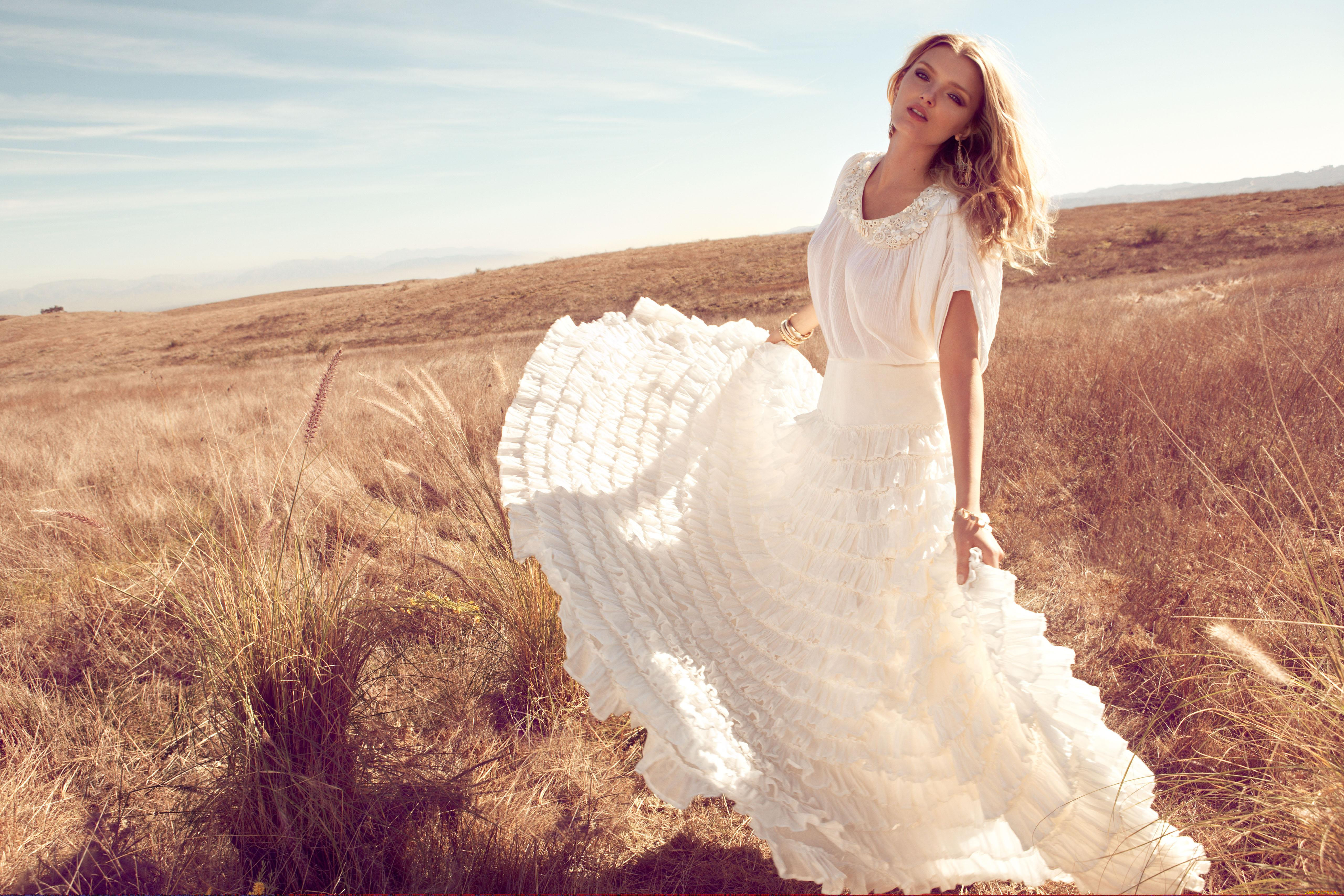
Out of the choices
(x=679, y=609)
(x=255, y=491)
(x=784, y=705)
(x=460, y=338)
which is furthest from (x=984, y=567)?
(x=460, y=338)

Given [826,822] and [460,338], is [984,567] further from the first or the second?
[460,338]

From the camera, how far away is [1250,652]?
5.41 feet

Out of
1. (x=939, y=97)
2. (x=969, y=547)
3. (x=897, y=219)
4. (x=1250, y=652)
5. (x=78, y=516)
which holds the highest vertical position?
(x=939, y=97)

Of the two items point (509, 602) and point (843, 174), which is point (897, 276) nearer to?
point (843, 174)

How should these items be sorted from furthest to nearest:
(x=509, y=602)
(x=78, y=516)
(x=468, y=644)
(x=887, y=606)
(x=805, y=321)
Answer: (x=468, y=644) → (x=509, y=602) → (x=805, y=321) → (x=78, y=516) → (x=887, y=606)

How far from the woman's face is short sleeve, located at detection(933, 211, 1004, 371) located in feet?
0.92

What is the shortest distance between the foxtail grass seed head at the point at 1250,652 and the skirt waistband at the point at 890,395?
2.82ft

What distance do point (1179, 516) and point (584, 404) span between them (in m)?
3.17

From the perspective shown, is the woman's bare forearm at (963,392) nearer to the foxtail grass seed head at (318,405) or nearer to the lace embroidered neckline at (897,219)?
the lace embroidered neckline at (897,219)

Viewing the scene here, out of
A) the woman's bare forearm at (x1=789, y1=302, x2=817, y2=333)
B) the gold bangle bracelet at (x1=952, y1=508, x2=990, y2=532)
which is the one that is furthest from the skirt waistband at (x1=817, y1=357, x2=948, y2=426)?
the woman's bare forearm at (x1=789, y1=302, x2=817, y2=333)

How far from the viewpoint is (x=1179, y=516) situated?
11.1 feet

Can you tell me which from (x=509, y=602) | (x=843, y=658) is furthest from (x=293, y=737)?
(x=843, y=658)

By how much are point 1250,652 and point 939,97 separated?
5.50ft

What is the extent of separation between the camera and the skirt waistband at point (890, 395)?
189 centimetres
